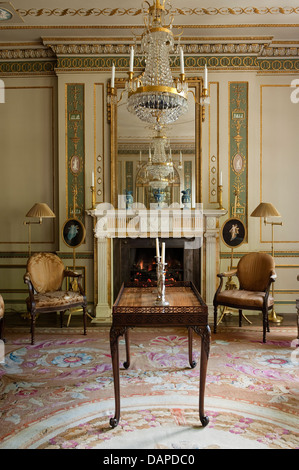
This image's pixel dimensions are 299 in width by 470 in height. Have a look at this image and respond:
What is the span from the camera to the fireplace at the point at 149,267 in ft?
15.3

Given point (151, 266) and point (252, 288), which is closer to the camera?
point (252, 288)

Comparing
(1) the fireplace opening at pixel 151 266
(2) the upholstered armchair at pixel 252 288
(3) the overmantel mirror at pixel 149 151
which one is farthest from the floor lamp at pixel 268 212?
(1) the fireplace opening at pixel 151 266

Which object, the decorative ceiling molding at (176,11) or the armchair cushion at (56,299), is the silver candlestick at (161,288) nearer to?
the armchair cushion at (56,299)

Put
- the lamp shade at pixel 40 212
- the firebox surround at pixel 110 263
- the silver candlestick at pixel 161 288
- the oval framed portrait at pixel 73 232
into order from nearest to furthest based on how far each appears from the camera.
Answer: the silver candlestick at pixel 161 288 → the lamp shade at pixel 40 212 → the firebox surround at pixel 110 263 → the oval framed portrait at pixel 73 232

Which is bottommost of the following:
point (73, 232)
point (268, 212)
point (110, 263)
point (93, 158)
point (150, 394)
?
point (150, 394)

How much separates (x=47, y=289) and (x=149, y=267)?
1.27m

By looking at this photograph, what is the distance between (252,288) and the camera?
419 centimetres

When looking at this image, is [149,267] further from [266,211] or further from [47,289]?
[266,211]

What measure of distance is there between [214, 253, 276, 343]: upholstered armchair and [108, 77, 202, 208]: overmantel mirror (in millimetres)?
966

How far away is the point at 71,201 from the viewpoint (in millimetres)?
4719

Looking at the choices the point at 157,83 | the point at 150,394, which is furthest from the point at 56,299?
the point at 157,83

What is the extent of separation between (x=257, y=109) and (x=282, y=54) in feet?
2.34

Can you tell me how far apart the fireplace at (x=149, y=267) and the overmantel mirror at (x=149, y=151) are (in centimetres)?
45

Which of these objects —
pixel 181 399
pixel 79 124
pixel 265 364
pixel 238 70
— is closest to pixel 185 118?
pixel 238 70
